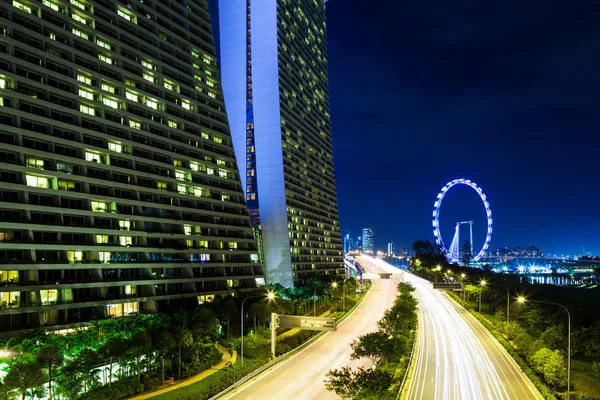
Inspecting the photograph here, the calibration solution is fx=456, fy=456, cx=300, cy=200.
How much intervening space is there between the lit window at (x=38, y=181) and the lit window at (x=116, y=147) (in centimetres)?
1320

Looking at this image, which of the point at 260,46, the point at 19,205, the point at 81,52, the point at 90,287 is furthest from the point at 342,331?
the point at 260,46

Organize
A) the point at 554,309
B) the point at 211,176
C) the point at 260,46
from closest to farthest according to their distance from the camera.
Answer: the point at 554,309
the point at 211,176
the point at 260,46

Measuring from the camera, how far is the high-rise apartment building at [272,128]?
145 metres

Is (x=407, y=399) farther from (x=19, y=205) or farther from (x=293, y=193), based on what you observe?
(x=293, y=193)

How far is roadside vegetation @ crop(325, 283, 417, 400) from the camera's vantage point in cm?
4297

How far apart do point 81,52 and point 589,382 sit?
8902cm

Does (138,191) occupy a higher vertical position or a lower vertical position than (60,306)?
higher

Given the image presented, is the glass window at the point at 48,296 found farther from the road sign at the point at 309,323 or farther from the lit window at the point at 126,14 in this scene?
the lit window at the point at 126,14

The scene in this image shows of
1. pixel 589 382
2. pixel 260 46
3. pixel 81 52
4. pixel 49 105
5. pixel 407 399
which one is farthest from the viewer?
pixel 260 46

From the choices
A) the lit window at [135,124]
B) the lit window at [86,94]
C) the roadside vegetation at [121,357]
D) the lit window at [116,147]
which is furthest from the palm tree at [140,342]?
the lit window at [135,124]

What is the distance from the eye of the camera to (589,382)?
5975cm

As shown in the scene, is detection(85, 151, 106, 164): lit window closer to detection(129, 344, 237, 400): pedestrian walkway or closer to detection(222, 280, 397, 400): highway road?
detection(129, 344, 237, 400): pedestrian walkway

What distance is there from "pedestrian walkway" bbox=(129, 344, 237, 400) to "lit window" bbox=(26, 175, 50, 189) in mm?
33814

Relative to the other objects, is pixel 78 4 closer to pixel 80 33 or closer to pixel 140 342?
pixel 80 33
